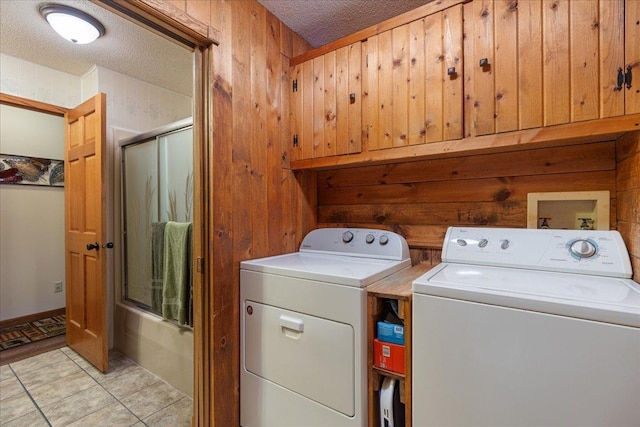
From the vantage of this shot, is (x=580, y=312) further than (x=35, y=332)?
No

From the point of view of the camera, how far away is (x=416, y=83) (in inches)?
57.4

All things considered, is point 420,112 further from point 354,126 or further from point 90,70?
point 90,70

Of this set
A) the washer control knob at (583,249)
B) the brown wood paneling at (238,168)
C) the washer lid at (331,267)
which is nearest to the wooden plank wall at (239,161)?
the brown wood paneling at (238,168)

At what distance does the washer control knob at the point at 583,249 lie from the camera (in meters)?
1.19

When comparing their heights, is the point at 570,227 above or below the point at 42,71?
below

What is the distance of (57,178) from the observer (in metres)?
3.35

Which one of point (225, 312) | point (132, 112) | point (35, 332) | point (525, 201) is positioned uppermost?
Answer: point (132, 112)

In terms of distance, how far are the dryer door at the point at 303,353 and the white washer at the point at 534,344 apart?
0.27 metres

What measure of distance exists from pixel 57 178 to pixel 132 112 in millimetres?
1433

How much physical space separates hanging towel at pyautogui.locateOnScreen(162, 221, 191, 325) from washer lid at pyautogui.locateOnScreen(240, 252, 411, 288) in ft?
2.06

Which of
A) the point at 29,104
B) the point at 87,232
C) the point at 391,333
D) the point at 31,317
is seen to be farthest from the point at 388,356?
the point at 31,317

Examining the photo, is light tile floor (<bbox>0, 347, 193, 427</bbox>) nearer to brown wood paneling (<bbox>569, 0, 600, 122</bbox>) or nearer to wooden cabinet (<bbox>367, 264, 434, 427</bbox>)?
wooden cabinet (<bbox>367, 264, 434, 427</bbox>)

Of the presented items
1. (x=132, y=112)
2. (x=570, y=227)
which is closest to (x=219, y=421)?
(x=570, y=227)

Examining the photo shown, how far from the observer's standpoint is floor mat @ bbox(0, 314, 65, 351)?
2.66 m
